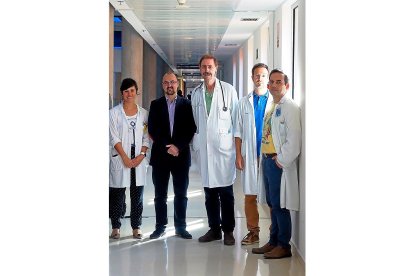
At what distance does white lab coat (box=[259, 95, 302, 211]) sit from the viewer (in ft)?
16.7

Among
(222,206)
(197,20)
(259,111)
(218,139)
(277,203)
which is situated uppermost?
(197,20)

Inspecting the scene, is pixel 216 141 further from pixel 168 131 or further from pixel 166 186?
pixel 166 186

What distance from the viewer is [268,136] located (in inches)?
211

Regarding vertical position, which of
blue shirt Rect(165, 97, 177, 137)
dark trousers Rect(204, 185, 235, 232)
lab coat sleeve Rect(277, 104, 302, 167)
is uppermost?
blue shirt Rect(165, 97, 177, 137)

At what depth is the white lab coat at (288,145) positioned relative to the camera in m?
5.08

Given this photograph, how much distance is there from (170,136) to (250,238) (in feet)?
3.95

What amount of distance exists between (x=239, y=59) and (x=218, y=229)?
9869 mm

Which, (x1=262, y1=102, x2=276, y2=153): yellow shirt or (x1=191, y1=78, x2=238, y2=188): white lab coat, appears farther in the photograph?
(x1=191, y1=78, x2=238, y2=188): white lab coat

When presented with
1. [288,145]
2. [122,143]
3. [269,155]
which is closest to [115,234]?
[122,143]

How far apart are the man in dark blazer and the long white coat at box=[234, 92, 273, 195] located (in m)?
0.48

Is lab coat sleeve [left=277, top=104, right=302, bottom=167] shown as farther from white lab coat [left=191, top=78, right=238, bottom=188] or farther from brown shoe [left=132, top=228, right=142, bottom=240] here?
brown shoe [left=132, top=228, right=142, bottom=240]

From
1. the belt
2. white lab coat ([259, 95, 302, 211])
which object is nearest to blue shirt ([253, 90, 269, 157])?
the belt
